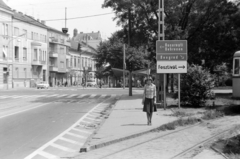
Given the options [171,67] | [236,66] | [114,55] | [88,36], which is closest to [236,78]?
[236,66]

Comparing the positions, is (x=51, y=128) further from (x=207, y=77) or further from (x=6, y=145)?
(x=207, y=77)

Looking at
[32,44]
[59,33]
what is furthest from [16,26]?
[59,33]

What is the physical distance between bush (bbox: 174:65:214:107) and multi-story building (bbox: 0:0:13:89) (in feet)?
131

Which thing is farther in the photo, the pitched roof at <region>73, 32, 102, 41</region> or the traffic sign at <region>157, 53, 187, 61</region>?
the pitched roof at <region>73, 32, 102, 41</region>

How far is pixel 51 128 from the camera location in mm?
12516

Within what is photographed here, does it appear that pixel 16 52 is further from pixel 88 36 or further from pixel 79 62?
pixel 88 36

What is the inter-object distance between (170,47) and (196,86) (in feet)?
9.02

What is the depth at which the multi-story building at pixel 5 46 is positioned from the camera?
185ft

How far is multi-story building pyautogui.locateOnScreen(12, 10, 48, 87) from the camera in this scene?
61.7 metres

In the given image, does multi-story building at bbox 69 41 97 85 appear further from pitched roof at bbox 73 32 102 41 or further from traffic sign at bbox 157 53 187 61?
traffic sign at bbox 157 53 187 61

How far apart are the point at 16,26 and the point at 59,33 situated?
21.0 meters

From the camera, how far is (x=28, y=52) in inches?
2623

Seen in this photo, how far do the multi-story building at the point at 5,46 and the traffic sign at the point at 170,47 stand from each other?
40.1m

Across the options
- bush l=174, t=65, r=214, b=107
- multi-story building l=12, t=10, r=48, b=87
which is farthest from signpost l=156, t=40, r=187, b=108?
multi-story building l=12, t=10, r=48, b=87
